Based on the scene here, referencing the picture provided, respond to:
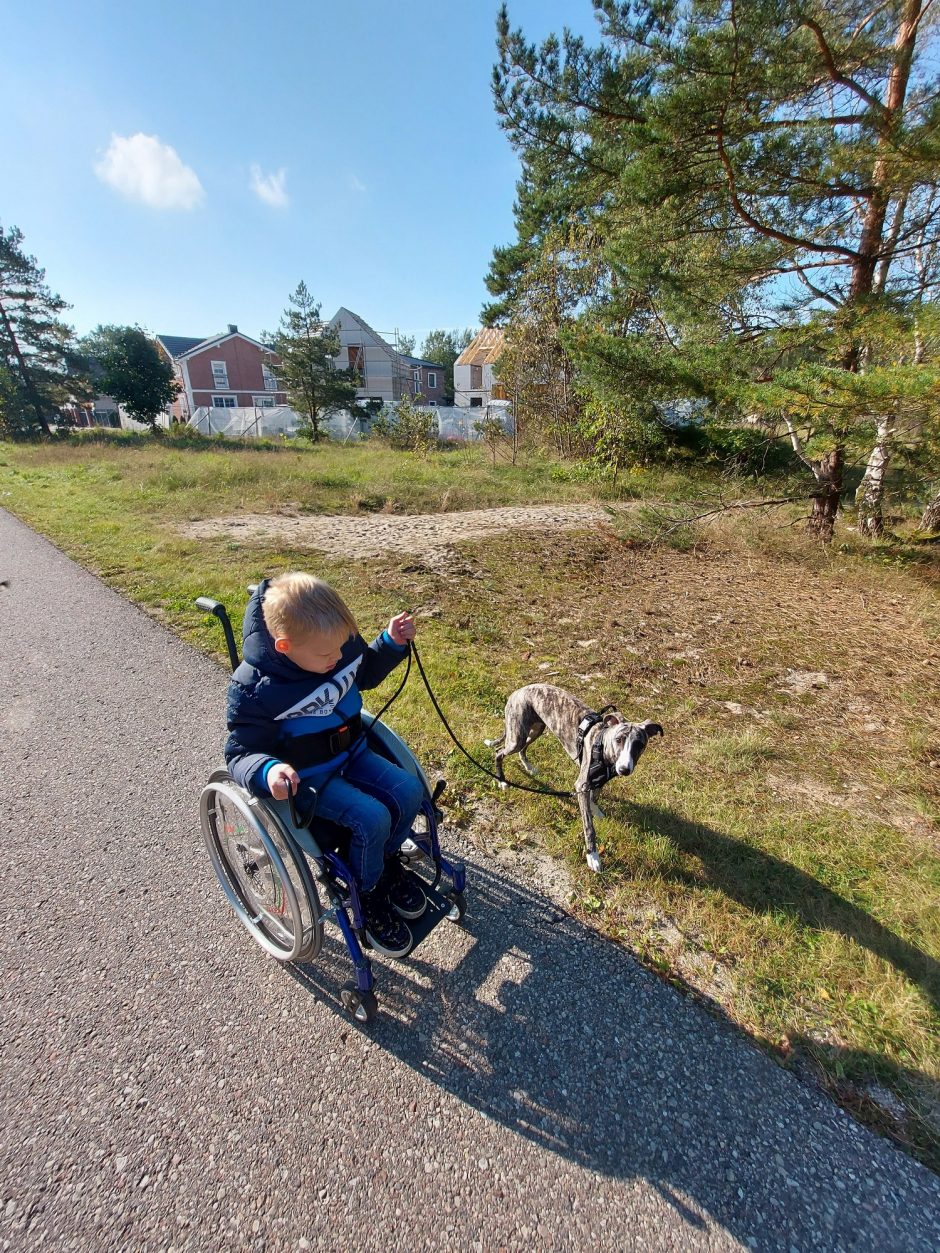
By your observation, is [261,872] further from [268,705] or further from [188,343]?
[188,343]

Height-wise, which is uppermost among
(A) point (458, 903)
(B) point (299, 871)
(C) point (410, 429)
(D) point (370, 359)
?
(D) point (370, 359)

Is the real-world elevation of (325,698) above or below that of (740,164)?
below

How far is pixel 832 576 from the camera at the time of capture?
7.18 metres

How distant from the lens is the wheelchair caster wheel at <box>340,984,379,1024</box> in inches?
73.7

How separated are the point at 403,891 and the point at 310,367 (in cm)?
2938

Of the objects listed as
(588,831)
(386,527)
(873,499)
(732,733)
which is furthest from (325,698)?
(873,499)

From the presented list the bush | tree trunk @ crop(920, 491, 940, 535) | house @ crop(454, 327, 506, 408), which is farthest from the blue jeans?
house @ crop(454, 327, 506, 408)

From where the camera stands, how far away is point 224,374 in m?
39.4

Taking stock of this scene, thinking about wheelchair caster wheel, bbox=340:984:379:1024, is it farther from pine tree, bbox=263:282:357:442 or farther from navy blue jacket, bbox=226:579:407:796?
pine tree, bbox=263:282:357:442

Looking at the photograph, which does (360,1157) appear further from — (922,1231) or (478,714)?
(478,714)

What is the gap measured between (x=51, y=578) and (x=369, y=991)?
24.6 feet

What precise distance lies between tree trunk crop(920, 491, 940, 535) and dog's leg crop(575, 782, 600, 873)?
8.83 metres

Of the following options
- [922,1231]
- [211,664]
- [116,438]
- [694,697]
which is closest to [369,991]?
[922,1231]

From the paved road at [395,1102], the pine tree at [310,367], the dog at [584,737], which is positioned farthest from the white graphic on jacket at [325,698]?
the pine tree at [310,367]
